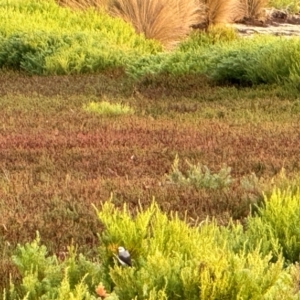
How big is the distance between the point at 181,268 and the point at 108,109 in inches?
276

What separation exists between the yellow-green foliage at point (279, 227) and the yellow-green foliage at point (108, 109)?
5.66 metres

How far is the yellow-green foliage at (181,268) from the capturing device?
3703 mm

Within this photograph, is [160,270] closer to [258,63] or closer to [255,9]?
[258,63]

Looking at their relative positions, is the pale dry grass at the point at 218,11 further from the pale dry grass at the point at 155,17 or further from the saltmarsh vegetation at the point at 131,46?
the pale dry grass at the point at 155,17

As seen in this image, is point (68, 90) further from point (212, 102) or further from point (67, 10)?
point (67, 10)

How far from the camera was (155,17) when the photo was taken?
20.1m

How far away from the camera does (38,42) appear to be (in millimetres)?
16344

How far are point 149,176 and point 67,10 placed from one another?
13240 mm

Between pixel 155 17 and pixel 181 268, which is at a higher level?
pixel 181 268

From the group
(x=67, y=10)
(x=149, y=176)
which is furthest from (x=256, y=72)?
(x=67, y=10)

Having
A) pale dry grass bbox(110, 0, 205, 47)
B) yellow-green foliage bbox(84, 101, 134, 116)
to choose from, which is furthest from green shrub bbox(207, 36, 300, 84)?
pale dry grass bbox(110, 0, 205, 47)

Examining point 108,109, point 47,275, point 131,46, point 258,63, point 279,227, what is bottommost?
point 131,46

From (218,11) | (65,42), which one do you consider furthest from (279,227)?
(218,11)

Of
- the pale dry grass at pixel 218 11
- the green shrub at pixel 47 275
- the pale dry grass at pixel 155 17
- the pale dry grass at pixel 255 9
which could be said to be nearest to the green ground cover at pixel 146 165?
the green shrub at pixel 47 275
